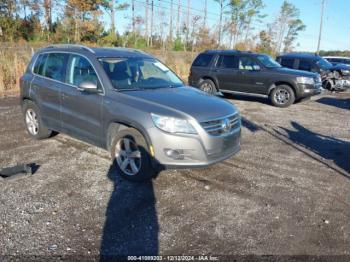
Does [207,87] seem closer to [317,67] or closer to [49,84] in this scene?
Result: [317,67]

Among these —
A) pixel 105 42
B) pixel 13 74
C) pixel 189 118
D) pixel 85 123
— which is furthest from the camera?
pixel 105 42

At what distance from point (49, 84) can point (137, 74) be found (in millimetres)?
1642

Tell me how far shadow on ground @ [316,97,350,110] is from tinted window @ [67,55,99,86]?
10.1m

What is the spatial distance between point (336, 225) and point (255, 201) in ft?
3.15

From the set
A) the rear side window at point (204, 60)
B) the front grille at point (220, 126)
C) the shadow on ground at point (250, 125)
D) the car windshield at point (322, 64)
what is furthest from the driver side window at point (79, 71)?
the car windshield at point (322, 64)

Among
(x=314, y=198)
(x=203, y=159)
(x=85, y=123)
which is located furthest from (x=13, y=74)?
(x=314, y=198)

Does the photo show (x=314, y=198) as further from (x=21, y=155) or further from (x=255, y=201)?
(x=21, y=155)

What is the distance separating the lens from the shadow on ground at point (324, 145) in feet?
19.3

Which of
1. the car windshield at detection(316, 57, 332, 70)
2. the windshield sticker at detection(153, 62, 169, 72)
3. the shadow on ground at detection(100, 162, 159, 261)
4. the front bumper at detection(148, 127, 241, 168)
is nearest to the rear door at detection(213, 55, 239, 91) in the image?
the car windshield at detection(316, 57, 332, 70)

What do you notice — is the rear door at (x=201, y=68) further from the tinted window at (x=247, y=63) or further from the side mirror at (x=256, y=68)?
the side mirror at (x=256, y=68)

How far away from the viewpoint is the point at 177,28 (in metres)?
38.0

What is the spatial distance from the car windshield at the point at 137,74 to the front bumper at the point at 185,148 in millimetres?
1139

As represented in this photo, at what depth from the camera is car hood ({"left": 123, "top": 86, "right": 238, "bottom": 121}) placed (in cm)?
425

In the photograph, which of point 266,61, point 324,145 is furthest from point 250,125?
point 266,61
